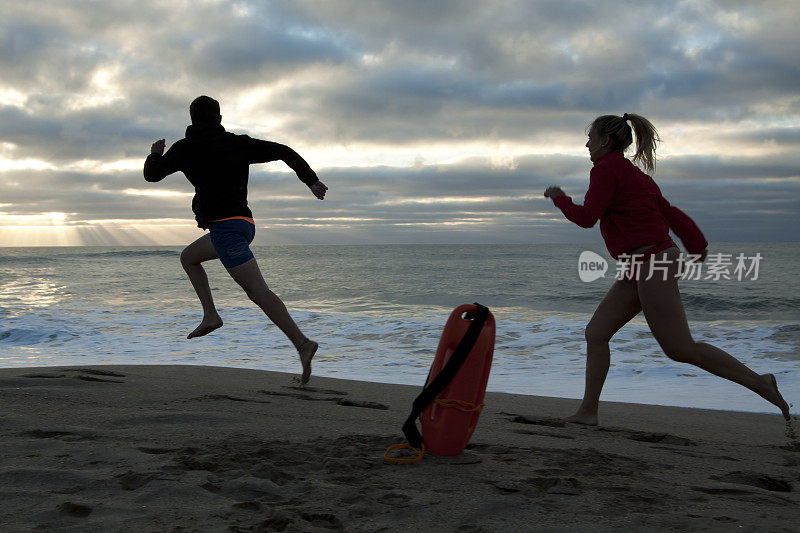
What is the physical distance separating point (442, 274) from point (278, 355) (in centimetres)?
2013

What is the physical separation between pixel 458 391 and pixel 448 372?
0.10 metres

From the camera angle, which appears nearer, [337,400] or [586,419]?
[586,419]

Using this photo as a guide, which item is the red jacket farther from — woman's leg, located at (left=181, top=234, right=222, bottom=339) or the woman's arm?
woman's leg, located at (left=181, top=234, right=222, bottom=339)

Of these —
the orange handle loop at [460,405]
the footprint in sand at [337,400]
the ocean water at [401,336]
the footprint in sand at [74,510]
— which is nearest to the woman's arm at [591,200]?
the orange handle loop at [460,405]

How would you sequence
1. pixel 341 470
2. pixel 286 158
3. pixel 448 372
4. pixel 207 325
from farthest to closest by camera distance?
pixel 207 325 < pixel 286 158 < pixel 448 372 < pixel 341 470

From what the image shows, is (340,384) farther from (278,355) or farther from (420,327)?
(420,327)

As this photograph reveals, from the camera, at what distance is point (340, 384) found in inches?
214

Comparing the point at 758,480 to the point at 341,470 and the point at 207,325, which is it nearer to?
the point at 341,470

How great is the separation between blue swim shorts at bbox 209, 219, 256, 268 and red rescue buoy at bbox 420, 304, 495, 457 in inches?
72.1

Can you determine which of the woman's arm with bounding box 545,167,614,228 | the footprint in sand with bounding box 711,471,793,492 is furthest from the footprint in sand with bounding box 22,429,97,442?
the footprint in sand with bounding box 711,471,793,492

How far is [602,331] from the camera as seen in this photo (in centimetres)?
368

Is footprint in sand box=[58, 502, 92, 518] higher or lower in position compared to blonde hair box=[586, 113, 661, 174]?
lower

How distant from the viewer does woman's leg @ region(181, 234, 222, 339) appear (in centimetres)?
437

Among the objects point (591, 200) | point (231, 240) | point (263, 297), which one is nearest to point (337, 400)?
point (263, 297)
